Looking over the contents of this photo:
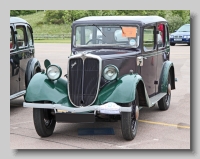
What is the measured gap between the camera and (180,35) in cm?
2744

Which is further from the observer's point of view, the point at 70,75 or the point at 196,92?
the point at 70,75

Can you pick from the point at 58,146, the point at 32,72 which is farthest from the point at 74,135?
the point at 32,72

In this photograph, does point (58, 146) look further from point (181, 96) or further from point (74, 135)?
point (181, 96)

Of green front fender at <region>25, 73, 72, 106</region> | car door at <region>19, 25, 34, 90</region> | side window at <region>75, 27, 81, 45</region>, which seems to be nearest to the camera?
green front fender at <region>25, 73, 72, 106</region>

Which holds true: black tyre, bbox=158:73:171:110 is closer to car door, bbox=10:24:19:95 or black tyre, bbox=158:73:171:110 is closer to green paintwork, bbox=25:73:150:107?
green paintwork, bbox=25:73:150:107

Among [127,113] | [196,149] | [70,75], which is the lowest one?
[196,149]

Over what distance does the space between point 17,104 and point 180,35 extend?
721 inches

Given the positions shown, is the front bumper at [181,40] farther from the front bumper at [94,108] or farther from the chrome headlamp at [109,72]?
the front bumper at [94,108]

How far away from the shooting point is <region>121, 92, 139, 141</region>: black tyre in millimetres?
7102

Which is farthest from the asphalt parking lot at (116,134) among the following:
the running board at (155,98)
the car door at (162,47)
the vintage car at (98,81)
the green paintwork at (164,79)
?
the car door at (162,47)

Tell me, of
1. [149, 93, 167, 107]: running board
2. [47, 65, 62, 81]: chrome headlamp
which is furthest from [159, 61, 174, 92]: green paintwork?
[47, 65, 62, 81]: chrome headlamp

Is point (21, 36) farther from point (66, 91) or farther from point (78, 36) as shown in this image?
point (66, 91)

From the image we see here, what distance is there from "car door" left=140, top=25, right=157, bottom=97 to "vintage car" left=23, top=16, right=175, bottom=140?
0.07 feet

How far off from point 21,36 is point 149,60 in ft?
10.5
